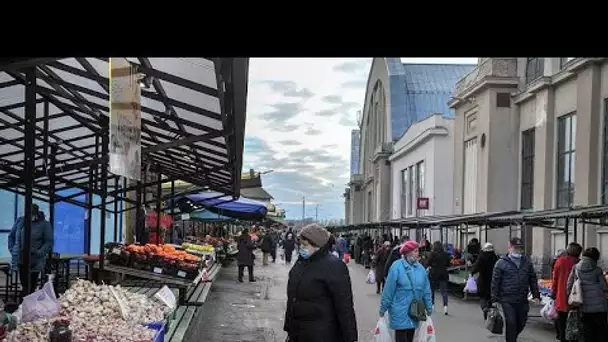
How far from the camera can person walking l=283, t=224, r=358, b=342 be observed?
19.7 ft

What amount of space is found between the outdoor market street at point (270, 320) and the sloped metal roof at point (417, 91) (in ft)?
133

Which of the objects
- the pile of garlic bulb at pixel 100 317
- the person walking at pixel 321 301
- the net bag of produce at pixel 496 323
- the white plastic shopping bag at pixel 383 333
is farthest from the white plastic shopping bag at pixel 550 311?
the person walking at pixel 321 301

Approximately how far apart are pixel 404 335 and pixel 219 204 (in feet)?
51.3

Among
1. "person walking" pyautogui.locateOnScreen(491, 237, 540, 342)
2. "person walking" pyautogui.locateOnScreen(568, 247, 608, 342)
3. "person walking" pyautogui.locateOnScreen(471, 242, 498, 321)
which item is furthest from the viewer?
"person walking" pyautogui.locateOnScreen(471, 242, 498, 321)

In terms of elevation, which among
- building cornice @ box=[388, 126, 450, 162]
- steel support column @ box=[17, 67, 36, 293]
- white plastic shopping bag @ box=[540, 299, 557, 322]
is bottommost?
white plastic shopping bag @ box=[540, 299, 557, 322]

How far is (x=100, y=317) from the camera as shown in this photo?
7070mm

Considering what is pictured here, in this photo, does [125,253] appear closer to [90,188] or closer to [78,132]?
[90,188]

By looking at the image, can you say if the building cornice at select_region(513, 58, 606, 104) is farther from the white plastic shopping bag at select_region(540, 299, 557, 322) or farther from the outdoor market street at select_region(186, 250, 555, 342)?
the white plastic shopping bag at select_region(540, 299, 557, 322)

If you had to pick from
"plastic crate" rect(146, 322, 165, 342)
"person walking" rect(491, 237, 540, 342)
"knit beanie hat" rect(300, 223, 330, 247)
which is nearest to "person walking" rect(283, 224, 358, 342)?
"knit beanie hat" rect(300, 223, 330, 247)

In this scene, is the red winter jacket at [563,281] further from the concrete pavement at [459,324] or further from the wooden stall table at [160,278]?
the wooden stall table at [160,278]

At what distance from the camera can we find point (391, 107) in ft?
201

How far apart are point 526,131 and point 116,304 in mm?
22818

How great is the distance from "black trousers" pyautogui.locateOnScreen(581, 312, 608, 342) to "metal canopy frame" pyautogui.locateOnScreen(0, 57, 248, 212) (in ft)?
18.3
